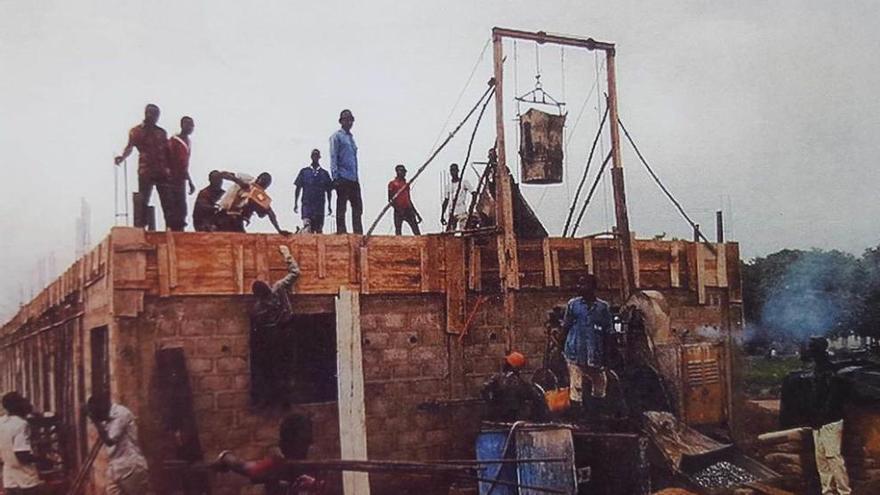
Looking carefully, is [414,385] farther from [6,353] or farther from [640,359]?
[6,353]

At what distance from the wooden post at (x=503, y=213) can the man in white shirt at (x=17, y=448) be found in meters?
5.49

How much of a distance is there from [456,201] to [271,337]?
12.8ft

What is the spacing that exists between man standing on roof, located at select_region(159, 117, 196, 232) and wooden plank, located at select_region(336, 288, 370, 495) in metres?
2.08

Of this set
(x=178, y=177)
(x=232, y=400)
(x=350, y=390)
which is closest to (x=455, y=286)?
(x=350, y=390)

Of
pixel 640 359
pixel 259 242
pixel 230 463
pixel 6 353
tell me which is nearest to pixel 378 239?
pixel 259 242

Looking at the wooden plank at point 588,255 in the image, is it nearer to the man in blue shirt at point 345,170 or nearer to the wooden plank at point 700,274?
the wooden plank at point 700,274

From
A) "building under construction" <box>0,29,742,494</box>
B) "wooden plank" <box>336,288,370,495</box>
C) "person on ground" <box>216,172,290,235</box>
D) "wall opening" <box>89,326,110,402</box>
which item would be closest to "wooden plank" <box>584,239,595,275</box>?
"building under construction" <box>0,29,742,494</box>

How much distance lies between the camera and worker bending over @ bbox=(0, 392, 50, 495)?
8297 mm

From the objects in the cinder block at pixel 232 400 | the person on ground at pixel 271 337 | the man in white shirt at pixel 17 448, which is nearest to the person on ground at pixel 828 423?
the person on ground at pixel 271 337

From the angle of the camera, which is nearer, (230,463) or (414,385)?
(230,463)

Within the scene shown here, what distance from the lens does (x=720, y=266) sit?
41.4 ft

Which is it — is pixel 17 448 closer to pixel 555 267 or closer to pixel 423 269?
pixel 423 269

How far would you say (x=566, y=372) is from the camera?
10.6 metres

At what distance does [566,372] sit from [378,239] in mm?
2934
